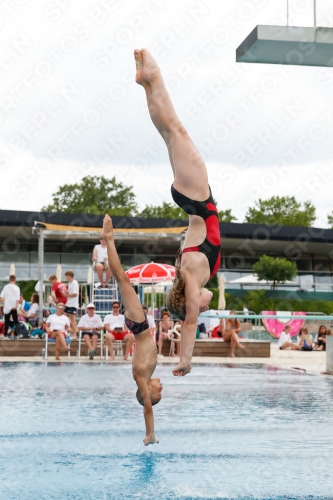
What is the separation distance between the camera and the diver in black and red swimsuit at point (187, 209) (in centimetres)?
502

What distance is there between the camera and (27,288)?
26.9 meters

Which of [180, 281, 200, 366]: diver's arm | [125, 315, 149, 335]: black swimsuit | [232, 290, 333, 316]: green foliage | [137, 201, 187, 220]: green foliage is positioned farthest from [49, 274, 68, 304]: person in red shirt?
[137, 201, 187, 220]: green foliage

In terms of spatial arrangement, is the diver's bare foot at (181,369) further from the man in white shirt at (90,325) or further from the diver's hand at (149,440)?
the man in white shirt at (90,325)

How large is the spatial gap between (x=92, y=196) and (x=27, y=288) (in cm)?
3301

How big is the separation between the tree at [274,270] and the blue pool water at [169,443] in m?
21.1

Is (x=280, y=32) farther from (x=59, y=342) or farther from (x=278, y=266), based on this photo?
(x=278, y=266)

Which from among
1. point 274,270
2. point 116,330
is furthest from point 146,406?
point 274,270

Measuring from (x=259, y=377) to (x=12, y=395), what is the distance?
15.7ft

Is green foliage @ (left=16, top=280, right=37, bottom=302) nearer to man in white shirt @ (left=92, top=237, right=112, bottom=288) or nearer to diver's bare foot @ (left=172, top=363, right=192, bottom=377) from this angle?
man in white shirt @ (left=92, top=237, right=112, bottom=288)

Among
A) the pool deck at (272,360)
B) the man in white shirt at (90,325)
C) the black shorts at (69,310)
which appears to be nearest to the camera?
the pool deck at (272,360)

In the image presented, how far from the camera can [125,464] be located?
480cm

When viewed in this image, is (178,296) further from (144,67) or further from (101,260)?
(101,260)

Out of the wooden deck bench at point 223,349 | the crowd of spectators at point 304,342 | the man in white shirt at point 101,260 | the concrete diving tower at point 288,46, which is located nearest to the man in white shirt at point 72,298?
the man in white shirt at point 101,260

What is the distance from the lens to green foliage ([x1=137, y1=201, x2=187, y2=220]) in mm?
54000
